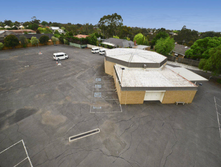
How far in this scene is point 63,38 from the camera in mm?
55438

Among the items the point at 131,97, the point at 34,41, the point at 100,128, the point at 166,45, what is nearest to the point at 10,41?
the point at 34,41

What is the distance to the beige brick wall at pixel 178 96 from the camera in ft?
47.6

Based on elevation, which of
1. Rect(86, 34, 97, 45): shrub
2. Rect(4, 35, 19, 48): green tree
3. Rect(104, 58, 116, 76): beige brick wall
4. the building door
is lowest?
the building door

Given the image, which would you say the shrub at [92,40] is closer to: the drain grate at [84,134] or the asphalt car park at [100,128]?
the asphalt car park at [100,128]

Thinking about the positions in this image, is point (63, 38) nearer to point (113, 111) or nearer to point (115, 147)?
point (113, 111)

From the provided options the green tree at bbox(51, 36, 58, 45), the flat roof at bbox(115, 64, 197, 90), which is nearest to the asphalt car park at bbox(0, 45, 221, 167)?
the flat roof at bbox(115, 64, 197, 90)

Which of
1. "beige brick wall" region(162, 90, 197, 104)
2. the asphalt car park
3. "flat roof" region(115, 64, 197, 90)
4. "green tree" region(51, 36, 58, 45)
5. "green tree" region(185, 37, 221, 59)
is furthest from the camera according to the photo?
"green tree" region(51, 36, 58, 45)

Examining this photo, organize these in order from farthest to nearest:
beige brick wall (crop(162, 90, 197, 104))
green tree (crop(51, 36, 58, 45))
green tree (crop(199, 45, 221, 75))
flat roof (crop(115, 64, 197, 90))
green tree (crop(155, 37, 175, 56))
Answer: green tree (crop(51, 36, 58, 45)) → green tree (crop(155, 37, 175, 56)) → green tree (crop(199, 45, 221, 75)) → beige brick wall (crop(162, 90, 197, 104)) → flat roof (crop(115, 64, 197, 90))

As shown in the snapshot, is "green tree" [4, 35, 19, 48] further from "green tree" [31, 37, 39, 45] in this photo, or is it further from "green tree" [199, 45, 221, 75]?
"green tree" [199, 45, 221, 75]

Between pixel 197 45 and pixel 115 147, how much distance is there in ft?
119

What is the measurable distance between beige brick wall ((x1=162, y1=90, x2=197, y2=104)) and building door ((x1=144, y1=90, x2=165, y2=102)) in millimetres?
573

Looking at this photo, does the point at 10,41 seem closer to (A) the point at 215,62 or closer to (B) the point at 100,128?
(B) the point at 100,128

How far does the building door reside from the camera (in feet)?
49.2

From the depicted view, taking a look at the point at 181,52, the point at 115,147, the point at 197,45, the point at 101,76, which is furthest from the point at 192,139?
the point at 181,52
